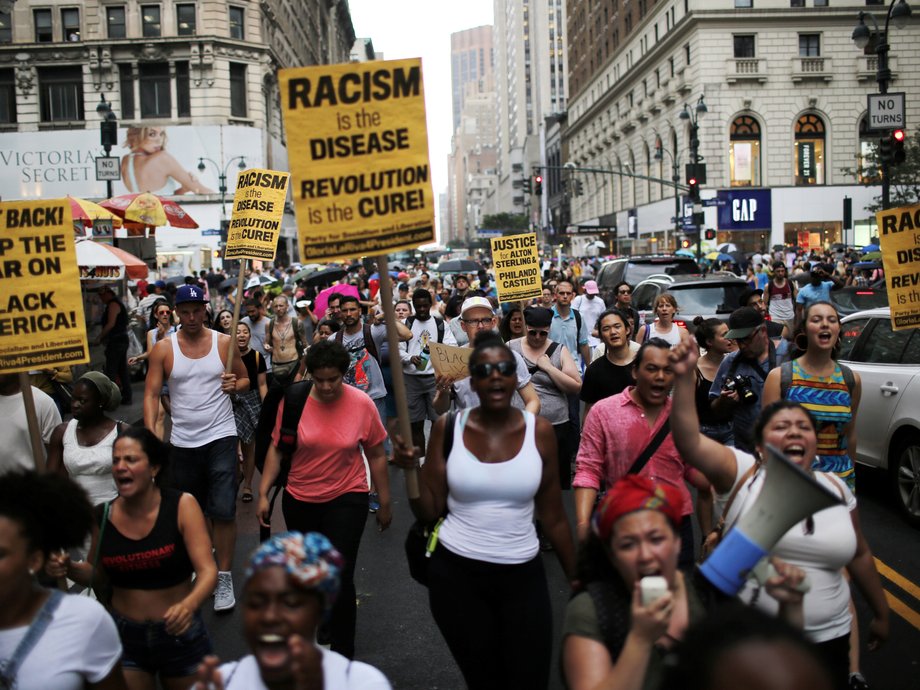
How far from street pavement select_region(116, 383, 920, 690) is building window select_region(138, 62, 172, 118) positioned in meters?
51.8

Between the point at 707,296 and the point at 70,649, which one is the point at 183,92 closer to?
the point at 707,296

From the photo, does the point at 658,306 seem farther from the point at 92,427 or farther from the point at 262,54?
the point at 262,54

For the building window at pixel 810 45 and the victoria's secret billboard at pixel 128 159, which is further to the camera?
the victoria's secret billboard at pixel 128 159

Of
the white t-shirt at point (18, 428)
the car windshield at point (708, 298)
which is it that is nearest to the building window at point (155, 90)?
the car windshield at point (708, 298)

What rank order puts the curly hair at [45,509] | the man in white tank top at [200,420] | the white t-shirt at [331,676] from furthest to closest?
the man in white tank top at [200,420]
the curly hair at [45,509]
the white t-shirt at [331,676]

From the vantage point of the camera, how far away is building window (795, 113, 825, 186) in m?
51.4

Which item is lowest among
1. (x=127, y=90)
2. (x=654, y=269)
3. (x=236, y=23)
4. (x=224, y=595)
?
(x=224, y=595)

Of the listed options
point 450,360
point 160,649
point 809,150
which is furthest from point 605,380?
point 809,150

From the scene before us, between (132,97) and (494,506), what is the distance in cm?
5700

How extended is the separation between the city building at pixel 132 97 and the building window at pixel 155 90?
0.19 ft

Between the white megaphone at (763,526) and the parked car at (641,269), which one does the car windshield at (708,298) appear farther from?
the white megaphone at (763,526)

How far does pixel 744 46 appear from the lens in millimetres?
50688

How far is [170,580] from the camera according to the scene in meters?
3.81

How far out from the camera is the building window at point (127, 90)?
180 ft
